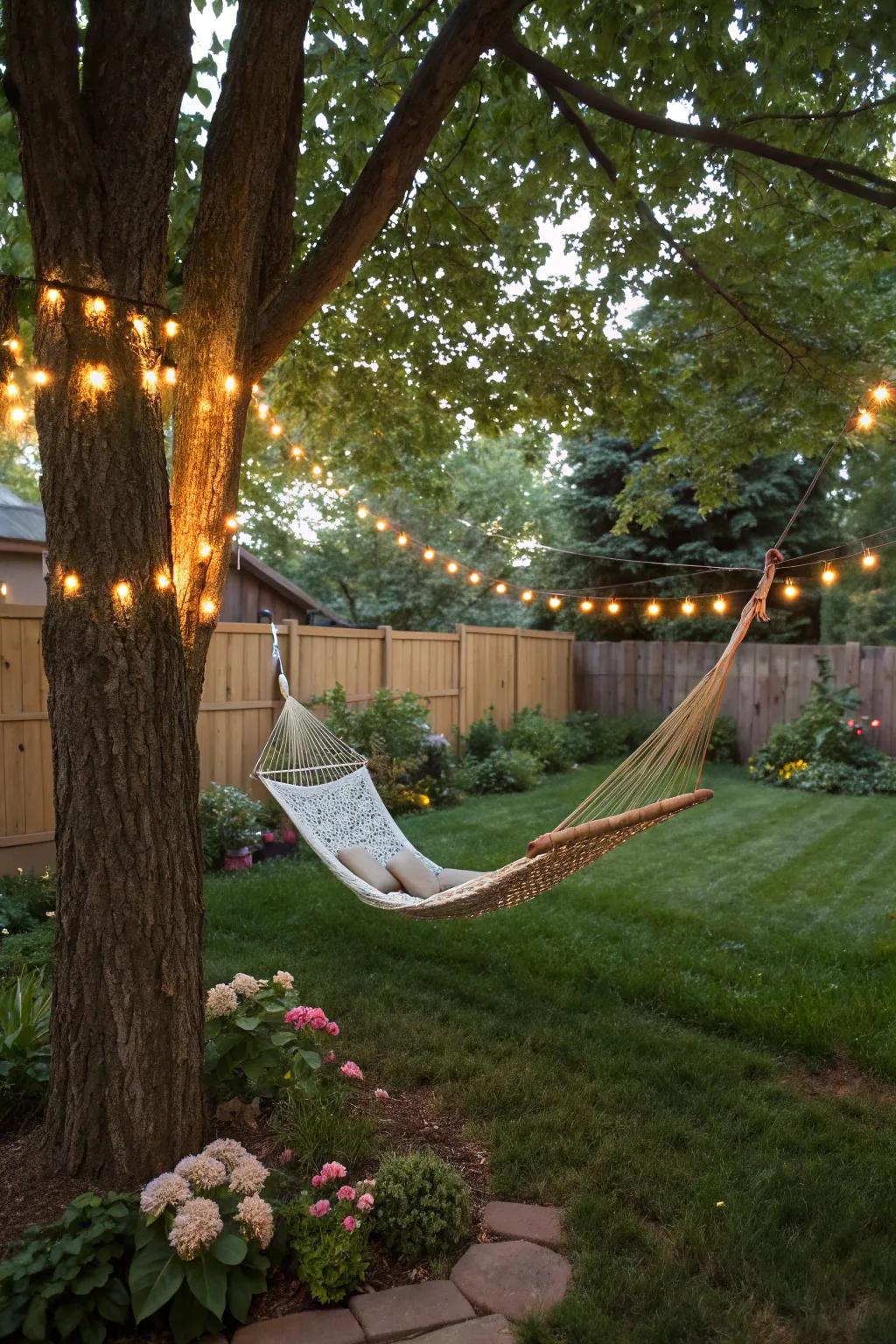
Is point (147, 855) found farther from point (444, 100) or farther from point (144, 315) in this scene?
point (444, 100)

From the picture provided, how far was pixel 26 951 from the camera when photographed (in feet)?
10.9

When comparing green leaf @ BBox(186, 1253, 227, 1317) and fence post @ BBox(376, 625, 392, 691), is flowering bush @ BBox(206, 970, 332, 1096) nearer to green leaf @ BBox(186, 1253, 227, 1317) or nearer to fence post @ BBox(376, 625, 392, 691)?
green leaf @ BBox(186, 1253, 227, 1317)

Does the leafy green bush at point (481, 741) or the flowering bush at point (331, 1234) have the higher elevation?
the leafy green bush at point (481, 741)

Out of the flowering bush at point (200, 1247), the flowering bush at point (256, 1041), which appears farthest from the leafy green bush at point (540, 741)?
the flowering bush at point (200, 1247)

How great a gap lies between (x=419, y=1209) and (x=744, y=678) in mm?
7368

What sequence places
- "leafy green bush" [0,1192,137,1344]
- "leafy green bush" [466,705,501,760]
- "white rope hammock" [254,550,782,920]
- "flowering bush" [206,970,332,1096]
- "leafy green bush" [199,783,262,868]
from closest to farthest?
"leafy green bush" [0,1192,137,1344] < "flowering bush" [206,970,332,1096] < "white rope hammock" [254,550,782,920] < "leafy green bush" [199,783,262,868] < "leafy green bush" [466,705,501,760]

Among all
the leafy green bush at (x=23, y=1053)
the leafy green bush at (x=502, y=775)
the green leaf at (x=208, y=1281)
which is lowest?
the green leaf at (x=208, y=1281)

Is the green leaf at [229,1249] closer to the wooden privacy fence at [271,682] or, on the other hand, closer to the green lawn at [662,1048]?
the green lawn at [662,1048]

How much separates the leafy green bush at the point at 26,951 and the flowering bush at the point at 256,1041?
3.15ft

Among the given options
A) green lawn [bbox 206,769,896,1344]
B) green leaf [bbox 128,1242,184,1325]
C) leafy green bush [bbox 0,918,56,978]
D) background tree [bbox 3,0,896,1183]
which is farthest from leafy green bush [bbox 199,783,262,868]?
green leaf [bbox 128,1242,184,1325]

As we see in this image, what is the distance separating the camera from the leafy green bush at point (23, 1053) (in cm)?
212

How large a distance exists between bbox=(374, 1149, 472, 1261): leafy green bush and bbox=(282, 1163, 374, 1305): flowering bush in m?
0.04

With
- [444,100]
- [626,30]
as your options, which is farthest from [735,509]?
[444,100]

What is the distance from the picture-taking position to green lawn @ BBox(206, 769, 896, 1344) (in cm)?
171
